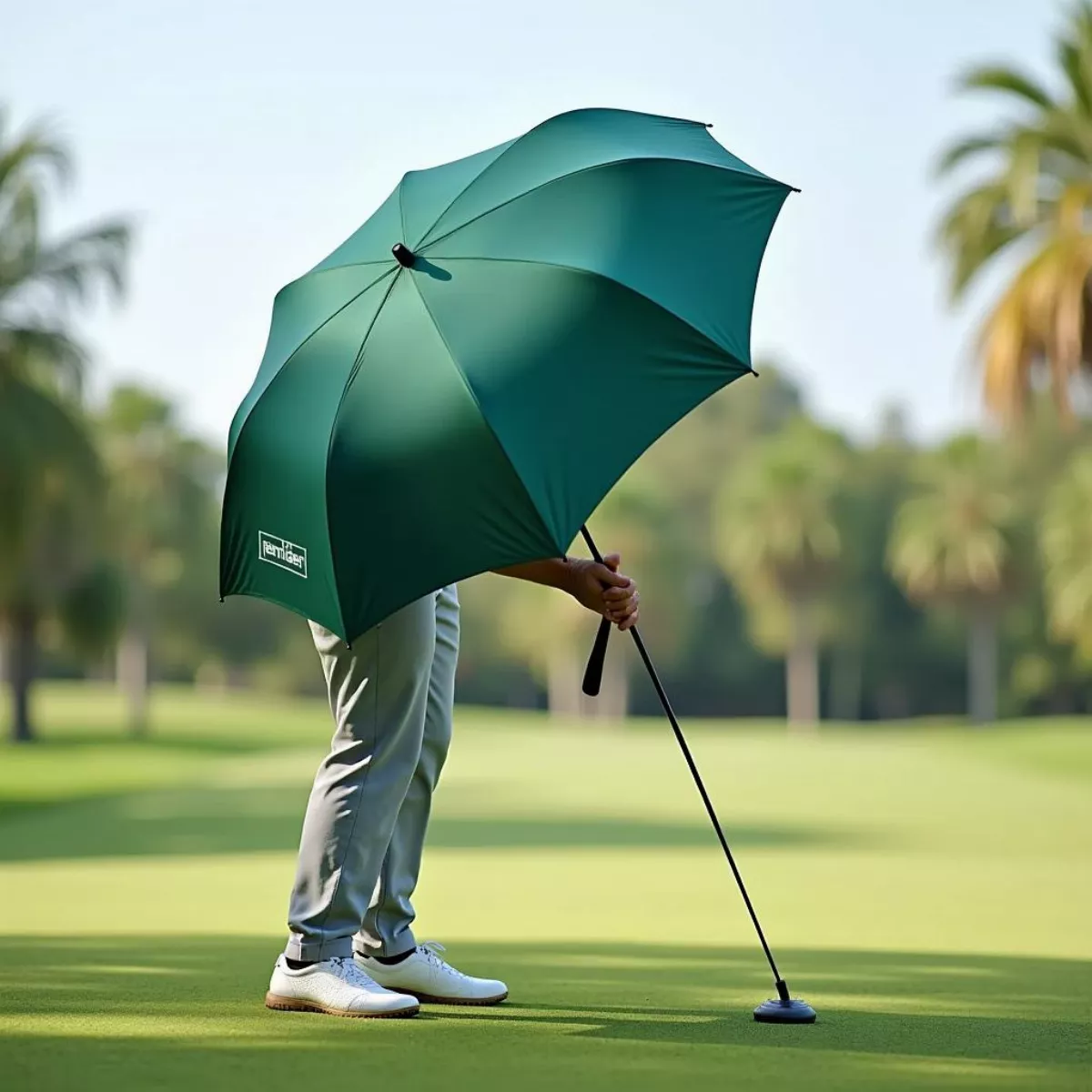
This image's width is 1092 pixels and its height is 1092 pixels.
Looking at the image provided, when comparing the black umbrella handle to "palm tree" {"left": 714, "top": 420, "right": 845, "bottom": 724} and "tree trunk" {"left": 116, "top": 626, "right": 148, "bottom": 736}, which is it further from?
"palm tree" {"left": 714, "top": 420, "right": 845, "bottom": 724}

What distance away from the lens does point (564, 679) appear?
221ft

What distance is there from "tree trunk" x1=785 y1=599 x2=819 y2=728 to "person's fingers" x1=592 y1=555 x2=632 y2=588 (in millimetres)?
58264

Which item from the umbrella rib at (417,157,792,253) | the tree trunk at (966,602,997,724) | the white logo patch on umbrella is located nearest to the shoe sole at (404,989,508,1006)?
the white logo patch on umbrella

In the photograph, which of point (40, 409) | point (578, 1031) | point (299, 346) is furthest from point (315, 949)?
point (40, 409)

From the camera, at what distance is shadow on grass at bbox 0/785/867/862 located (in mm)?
14453

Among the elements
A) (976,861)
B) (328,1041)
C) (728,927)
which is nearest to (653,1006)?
(328,1041)

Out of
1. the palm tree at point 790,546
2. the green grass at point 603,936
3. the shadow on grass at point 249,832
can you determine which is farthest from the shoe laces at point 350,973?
the palm tree at point 790,546

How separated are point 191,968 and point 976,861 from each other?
749cm

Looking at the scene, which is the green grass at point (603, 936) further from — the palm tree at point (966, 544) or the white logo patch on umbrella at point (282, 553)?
the palm tree at point (966, 544)

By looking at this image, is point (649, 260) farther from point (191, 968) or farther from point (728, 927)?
point (728, 927)

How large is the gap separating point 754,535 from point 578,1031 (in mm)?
57788

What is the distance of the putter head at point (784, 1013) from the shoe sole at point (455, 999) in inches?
28.3

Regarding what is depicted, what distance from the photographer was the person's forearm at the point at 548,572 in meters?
4.53

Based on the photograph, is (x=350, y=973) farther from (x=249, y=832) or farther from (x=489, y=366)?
(x=249, y=832)
